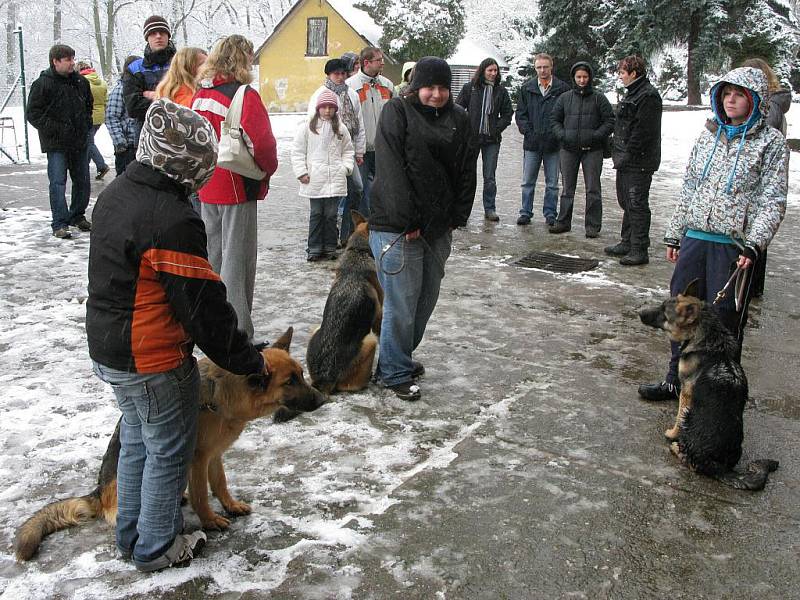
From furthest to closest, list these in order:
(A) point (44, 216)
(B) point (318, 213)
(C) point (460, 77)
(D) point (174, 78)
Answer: (C) point (460, 77) → (A) point (44, 216) → (B) point (318, 213) → (D) point (174, 78)

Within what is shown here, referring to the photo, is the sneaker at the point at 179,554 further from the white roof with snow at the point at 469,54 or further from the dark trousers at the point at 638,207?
the white roof with snow at the point at 469,54

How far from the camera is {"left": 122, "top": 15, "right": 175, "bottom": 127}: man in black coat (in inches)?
272

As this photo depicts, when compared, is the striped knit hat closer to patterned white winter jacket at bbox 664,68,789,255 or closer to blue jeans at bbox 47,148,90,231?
blue jeans at bbox 47,148,90,231

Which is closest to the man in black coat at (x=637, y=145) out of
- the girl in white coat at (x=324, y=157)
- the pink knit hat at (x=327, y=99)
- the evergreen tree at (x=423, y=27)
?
the girl in white coat at (x=324, y=157)

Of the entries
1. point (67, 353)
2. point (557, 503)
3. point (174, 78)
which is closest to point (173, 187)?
point (557, 503)

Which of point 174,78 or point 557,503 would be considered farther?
point 174,78

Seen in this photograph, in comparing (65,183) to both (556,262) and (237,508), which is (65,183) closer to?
(556,262)

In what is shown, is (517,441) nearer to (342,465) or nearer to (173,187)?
(342,465)

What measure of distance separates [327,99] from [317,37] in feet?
115

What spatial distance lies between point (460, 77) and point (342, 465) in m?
35.9

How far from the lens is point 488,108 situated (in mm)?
10203

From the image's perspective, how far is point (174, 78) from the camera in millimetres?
5230

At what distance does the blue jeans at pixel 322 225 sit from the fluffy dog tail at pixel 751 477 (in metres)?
5.38

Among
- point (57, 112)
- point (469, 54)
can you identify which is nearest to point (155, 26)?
point (57, 112)
